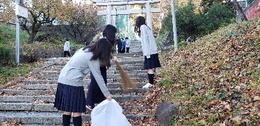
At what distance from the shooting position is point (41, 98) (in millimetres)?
6707

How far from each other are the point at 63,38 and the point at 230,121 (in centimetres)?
2228

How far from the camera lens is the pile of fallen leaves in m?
3.64

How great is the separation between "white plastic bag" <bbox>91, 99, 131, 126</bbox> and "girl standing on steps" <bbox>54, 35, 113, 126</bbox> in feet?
0.41

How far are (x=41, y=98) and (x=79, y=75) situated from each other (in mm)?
3148

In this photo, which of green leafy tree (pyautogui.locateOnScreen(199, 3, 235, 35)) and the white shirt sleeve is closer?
the white shirt sleeve

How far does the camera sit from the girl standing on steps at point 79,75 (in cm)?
380

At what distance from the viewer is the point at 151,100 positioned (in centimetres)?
605

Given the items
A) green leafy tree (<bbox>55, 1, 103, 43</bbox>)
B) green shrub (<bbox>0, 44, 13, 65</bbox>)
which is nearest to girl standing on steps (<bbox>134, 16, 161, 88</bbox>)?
green shrub (<bbox>0, 44, 13, 65</bbox>)

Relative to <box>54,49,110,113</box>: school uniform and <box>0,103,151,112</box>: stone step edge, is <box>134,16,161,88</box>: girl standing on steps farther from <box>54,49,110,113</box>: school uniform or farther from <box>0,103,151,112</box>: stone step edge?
<box>54,49,110,113</box>: school uniform

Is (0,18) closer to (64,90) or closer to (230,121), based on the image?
(64,90)

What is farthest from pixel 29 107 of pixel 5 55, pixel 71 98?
pixel 5 55

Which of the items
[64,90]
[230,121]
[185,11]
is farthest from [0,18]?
[230,121]

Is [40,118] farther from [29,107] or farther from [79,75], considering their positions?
[79,75]

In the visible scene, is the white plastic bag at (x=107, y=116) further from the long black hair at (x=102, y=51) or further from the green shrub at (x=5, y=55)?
the green shrub at (x=5, y=55)
